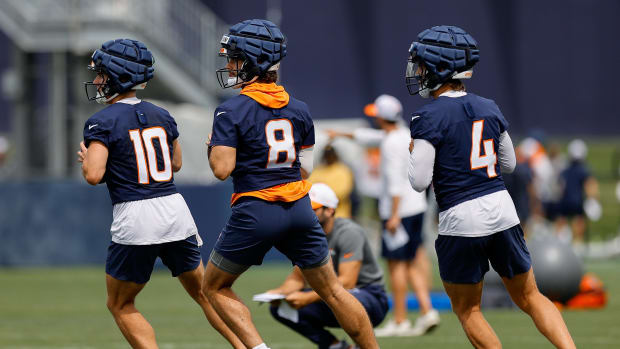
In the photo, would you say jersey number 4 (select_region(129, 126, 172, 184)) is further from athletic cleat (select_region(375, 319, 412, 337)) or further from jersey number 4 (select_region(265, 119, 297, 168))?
athletic cleat (select_region(375, 319, 412, 337))

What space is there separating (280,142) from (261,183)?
286 millimetres

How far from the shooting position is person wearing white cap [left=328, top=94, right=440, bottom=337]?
1038 cm

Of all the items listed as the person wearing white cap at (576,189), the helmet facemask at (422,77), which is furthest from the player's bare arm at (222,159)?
the person wearing white cap at (576,189)

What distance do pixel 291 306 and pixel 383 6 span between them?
17.0m

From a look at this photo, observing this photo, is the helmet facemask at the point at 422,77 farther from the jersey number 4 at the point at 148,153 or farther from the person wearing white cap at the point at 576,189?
the person wearing white cap at the point at 576,189

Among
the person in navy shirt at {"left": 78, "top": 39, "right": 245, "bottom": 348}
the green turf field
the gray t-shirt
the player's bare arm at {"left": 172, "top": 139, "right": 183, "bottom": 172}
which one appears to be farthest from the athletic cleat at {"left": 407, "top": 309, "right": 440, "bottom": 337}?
the player's bare arm at {"left": 172, "top": 139, "right": 183, "bottom": 172}

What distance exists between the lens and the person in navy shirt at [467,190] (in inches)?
252

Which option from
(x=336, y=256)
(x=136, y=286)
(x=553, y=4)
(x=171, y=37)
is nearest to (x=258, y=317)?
(x=336, y=256)

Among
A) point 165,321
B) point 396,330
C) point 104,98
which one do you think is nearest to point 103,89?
point 104,98

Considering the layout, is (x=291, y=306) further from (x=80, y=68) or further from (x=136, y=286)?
(x=80, y=68)

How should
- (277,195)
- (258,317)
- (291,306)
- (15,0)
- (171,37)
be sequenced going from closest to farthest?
(277,195)
(291,306)
(258,317)
(15,0)
(171,37)

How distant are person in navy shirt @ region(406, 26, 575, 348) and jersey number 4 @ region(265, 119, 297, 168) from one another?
79 cm

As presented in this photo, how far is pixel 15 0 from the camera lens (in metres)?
21.2

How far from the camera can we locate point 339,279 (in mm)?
8172
